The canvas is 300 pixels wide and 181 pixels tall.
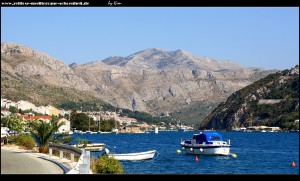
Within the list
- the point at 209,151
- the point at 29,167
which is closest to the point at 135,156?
the point at 209,151

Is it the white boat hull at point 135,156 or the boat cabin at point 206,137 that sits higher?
the boat cabin at point 206,137

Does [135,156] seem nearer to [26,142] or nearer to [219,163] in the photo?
[219,163]

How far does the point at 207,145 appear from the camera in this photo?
79.2 m

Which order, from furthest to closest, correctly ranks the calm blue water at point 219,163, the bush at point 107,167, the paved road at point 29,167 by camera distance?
the calm blue water at point 219,163
the bush at point 107,167
the paved road at point 29,167

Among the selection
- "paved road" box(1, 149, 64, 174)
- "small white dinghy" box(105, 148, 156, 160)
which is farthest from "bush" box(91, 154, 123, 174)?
"small white dinghy" box(105, 148, 156, 160)

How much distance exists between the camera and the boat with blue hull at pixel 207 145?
78.1 m

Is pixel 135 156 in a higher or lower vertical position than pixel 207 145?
lower

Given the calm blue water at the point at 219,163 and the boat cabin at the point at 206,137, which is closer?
the calm blue water at the point at 219,163

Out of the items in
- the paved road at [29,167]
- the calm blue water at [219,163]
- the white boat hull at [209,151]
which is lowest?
the calm blue water at [219,163]

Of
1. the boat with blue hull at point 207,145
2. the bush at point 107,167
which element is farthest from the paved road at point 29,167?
the boat with blue hull at point 207,145

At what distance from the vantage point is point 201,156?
3083 inches

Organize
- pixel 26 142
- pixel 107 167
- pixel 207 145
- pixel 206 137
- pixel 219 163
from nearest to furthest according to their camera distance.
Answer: pixel 107 167 < pixel 26 142 < pixel 219 163 < pixel 207 145 < pixel 206 137

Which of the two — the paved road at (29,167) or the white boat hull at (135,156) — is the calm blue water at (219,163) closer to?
the white boat hull at (135,156)
